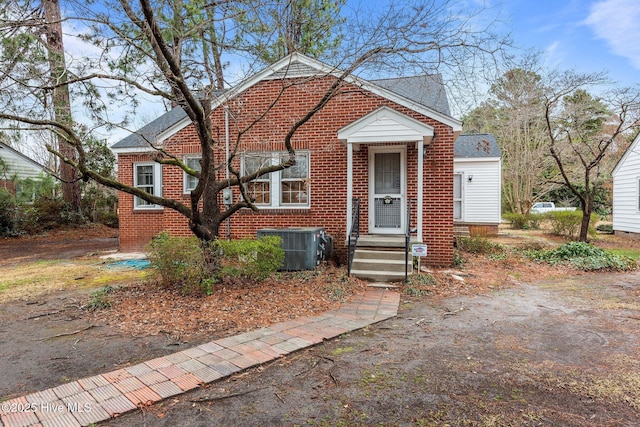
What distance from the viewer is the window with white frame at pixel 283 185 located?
9.47m

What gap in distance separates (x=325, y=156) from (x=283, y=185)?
54.1 inches

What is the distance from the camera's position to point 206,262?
567 centimetres

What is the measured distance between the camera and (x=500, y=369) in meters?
3.49

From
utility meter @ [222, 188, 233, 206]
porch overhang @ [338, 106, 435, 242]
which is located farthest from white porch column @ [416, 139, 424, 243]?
utility meter @ [222, 188, 233, 206]

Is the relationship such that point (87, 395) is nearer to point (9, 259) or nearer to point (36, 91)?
point (36, 91)

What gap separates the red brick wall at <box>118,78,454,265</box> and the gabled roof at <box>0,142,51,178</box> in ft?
47.0

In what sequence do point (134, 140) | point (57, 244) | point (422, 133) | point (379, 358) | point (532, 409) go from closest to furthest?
1. point (532, 409)
2. point (379, 358)
3. point (422, 133)
4. point (134, 140)
5. point (57, 244)

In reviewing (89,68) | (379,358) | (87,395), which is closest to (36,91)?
(89,68)

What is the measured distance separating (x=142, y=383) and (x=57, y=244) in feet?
47.4

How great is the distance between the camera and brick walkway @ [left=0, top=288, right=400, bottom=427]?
8.71 ft

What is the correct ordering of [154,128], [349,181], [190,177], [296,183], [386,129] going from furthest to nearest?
1. [154,128]
2. [190,177]
3. [296,183]
4. [349,181]
5. [386,129]

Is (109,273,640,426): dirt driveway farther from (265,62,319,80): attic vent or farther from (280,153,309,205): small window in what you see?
(265,62,319,80): attic vent

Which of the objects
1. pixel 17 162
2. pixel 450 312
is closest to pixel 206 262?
pixel 450 312

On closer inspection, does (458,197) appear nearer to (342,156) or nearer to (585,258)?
(585,258)
